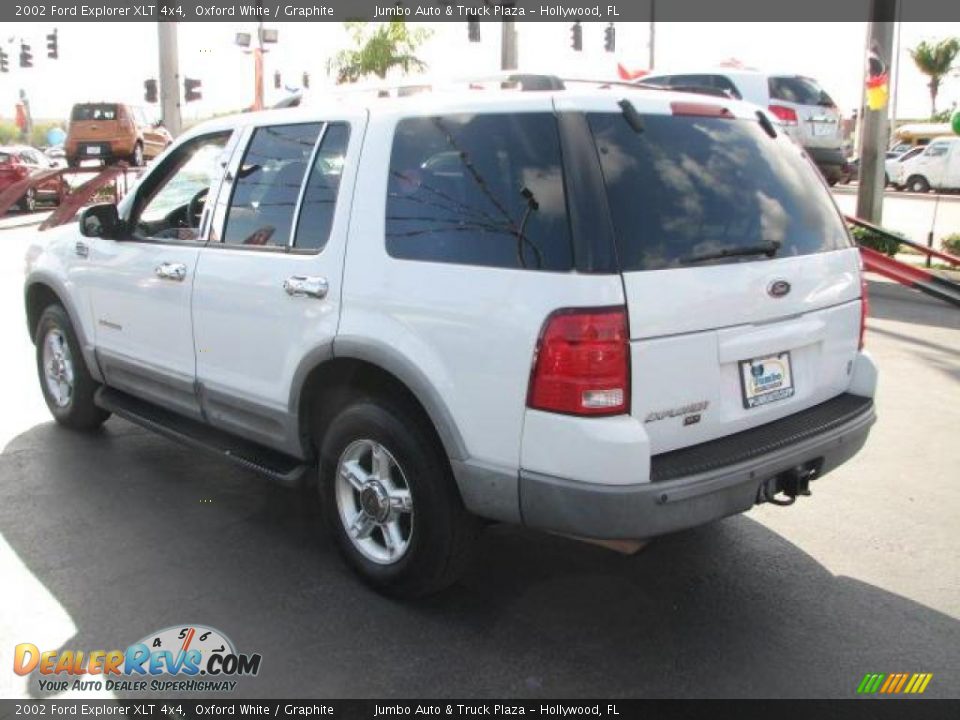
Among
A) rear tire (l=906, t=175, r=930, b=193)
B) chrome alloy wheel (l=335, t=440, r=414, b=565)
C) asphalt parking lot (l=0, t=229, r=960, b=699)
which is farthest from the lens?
rear tire (l=906, t=175, r=930, b=193)

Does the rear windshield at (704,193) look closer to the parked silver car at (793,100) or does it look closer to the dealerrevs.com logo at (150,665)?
the dealerrevs.com logo at (150,665)

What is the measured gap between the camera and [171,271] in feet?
14.8

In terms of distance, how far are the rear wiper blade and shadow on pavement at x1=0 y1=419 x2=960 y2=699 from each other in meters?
1.38

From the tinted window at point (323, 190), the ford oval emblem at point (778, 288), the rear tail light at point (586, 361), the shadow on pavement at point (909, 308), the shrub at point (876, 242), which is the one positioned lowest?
the shadow on pavement at point (909, 308)

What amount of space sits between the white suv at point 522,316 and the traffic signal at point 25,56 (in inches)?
1369

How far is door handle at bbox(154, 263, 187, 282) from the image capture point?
4.43m

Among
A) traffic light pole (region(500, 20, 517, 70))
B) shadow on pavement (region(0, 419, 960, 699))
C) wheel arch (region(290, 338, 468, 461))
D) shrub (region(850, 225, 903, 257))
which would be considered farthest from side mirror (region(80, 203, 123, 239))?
traffic light pole (region(500, 20, 517, 70))

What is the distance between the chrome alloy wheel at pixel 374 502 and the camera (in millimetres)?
3557

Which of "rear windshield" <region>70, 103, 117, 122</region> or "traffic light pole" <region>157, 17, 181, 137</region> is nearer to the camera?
"traffic light pole" <region>157, 17, 181, 137</region>

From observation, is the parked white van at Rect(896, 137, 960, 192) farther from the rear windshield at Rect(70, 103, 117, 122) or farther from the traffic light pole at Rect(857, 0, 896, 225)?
the rear windshield at Rect(70, 103, 117, 122)

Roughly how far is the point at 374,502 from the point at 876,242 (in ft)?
37.9

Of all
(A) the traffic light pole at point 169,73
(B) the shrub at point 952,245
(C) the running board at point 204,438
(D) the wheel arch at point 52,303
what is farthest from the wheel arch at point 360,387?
(A) the traffic light pole at point 169,73

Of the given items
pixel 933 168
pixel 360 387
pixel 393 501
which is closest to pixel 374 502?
pixel 393 501

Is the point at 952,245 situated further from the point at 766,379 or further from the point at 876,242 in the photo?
the point at 766,379
